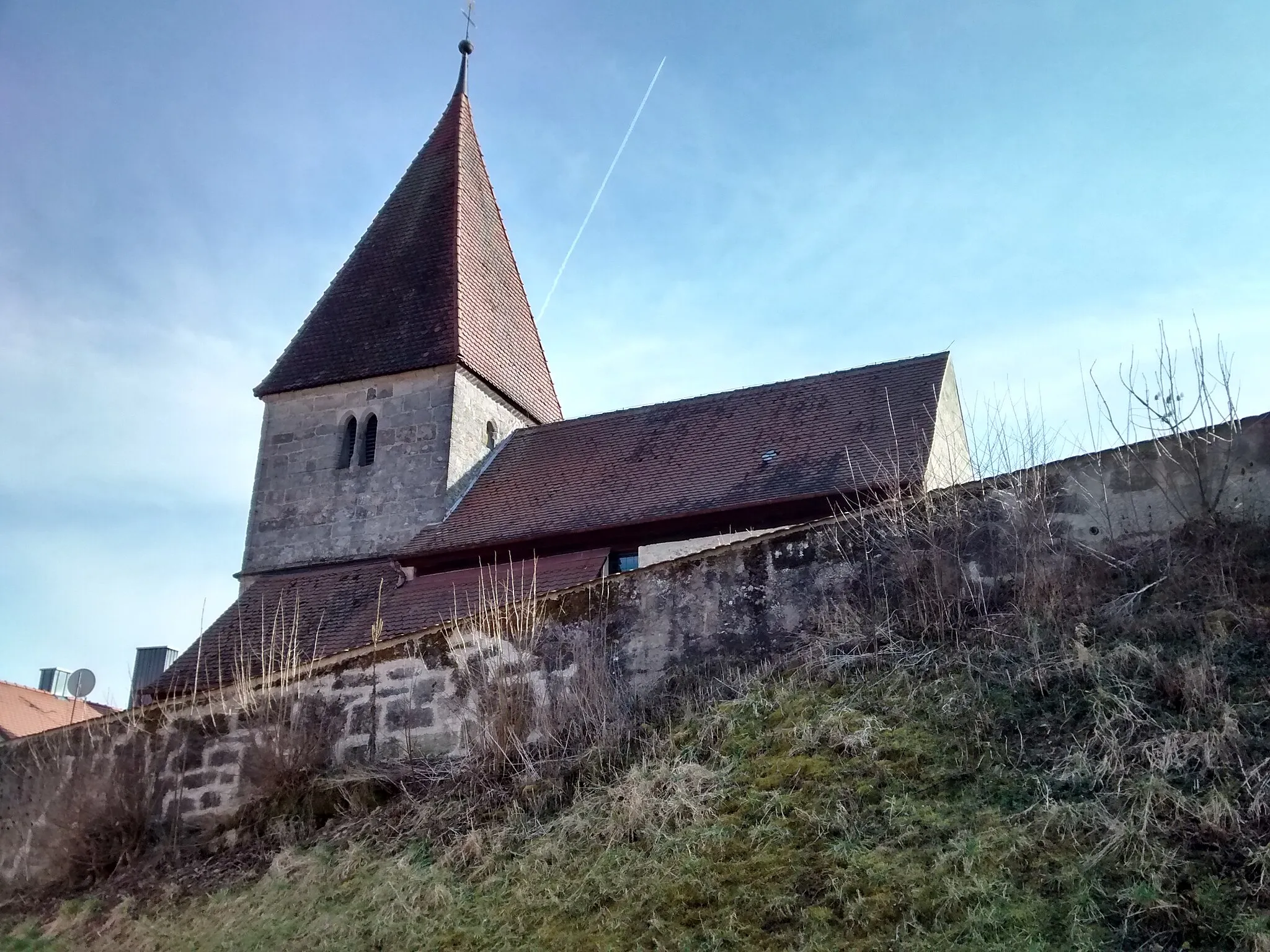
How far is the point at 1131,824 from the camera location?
15.8ft

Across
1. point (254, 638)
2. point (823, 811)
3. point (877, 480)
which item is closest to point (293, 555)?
point (254, 638)

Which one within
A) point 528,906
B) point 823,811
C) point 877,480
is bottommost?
point 528,906

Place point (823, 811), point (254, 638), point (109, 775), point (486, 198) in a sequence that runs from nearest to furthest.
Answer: point (823, 811)
point (109, 775)
point (254, 638)
point (486, 198)

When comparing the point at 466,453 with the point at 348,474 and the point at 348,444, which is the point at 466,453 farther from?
the point at 348,444

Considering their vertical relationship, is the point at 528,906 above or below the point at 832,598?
below

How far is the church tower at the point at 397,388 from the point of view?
18812mm

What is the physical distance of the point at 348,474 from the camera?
19297 millimetres

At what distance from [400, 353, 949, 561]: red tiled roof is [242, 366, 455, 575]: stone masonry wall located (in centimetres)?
111

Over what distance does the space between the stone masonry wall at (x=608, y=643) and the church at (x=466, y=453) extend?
8.96ft

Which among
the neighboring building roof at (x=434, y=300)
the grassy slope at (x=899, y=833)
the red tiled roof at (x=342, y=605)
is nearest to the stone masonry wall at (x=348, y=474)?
the neighboring building roof at (x=434, y=300)

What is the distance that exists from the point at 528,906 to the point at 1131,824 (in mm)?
2985

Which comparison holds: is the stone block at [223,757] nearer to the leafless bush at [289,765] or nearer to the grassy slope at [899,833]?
the leafless bush at [289,765]

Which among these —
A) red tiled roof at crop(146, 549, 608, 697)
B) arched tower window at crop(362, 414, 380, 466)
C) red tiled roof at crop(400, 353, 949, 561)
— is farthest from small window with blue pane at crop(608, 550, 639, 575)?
arched tower window at crop(362, 414, 380, 466)

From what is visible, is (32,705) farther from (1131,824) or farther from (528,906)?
(1131,824)
